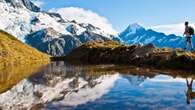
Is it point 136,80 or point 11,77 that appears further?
point 11,77

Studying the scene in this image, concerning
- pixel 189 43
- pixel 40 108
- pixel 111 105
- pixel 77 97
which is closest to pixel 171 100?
pixel 111 105

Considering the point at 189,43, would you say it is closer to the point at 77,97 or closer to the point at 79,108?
the point at 77,97

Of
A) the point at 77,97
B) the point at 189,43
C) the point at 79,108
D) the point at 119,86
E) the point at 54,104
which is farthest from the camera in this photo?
the point at 189,43

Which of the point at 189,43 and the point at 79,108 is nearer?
the point at 79,108

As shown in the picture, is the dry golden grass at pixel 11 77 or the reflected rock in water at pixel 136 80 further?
the dry golden grass at pixel 11 77

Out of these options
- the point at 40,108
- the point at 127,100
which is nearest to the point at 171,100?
the point at 127,100

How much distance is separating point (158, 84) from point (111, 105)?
15650 mm

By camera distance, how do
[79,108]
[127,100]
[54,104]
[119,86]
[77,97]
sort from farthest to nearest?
1. [119,86]
2. [77,97]
3. [127,100]
4. [54,104]
5. [79,108]

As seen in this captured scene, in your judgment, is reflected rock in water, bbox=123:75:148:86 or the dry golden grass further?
the dry golden grass

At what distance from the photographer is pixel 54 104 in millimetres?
28109

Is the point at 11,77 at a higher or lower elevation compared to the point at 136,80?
higher

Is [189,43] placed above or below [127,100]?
above

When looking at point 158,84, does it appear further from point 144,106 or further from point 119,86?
point 144,106

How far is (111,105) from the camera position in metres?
27.3
